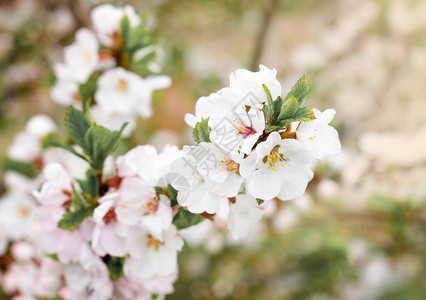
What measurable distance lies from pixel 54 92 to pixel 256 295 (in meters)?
1.26

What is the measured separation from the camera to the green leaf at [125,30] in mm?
915

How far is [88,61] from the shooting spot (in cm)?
98

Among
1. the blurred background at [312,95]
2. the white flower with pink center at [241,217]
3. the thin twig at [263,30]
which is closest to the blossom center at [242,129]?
the white flower with pink center at [241,217]

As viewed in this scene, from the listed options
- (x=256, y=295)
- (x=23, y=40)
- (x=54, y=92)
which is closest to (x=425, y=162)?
(x=256, y=295)

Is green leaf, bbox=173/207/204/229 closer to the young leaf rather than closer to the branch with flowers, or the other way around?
the branch with flowers

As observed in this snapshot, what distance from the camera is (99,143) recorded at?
0.67 m

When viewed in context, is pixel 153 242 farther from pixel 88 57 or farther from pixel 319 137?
pixel 88 57

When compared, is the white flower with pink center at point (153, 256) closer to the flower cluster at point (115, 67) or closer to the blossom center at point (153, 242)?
the blossom center at point (153, 242)

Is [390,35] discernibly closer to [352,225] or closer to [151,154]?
[352,225]

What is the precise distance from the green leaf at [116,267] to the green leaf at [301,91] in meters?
0.39

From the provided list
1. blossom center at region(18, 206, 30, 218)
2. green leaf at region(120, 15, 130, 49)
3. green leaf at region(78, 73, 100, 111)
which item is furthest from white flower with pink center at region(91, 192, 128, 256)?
blossom center at region(18, 206, 30, 218)

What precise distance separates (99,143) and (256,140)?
0.97 feet

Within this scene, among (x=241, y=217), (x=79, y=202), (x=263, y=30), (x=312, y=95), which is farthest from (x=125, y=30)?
(x=312, y=95)

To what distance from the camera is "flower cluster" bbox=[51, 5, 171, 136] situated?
0.94m
